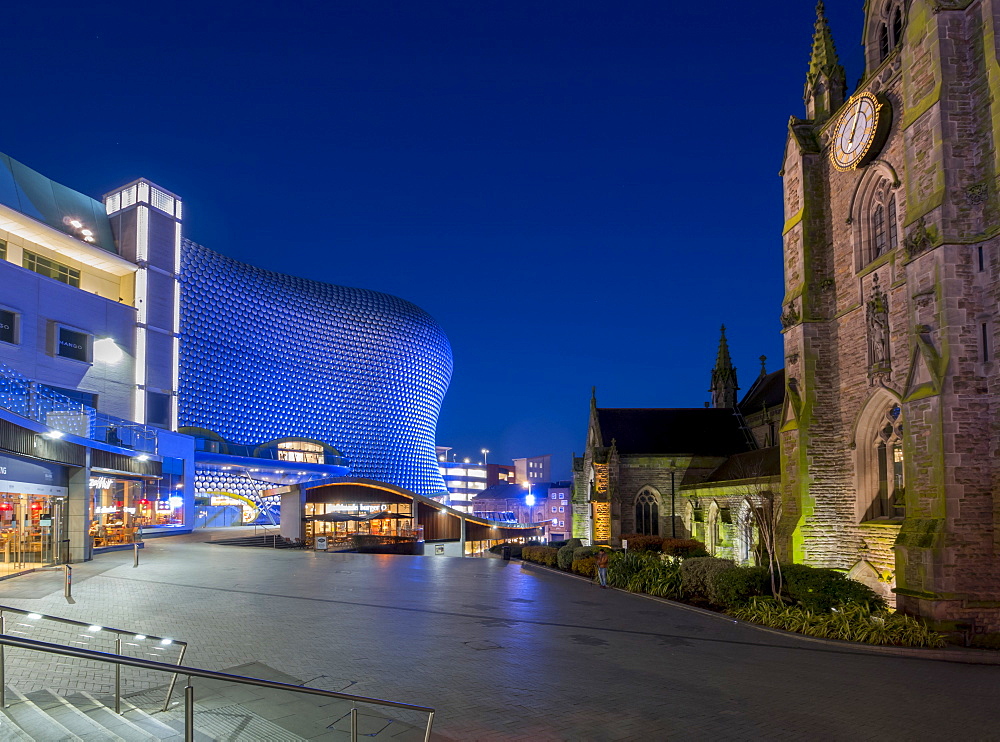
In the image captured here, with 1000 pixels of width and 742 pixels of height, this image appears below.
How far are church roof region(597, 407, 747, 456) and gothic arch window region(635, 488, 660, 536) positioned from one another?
8.96 ft

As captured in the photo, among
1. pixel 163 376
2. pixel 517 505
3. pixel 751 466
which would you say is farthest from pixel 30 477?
pixel 517 505

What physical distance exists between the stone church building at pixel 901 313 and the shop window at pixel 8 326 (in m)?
43.4

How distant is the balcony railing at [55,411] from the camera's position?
2128 centimetres

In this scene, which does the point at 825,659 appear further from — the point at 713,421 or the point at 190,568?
the point at 713,421

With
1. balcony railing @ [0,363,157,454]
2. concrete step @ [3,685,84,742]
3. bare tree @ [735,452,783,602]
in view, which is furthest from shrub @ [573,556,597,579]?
concrete step @ [3,685,84,742]

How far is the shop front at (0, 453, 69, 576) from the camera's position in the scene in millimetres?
21141

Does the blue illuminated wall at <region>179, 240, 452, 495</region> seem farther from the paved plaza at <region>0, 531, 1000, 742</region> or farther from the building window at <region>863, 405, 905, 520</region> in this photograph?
the building window at <region>863, 405, 905, 520</region>

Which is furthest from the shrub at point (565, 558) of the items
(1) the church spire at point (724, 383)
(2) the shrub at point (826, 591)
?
(1) the church spire at point (724, 383)

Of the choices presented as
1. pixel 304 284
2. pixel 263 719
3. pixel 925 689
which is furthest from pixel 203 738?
pixel 304 284

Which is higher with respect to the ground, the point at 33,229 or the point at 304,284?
the point at 304,284

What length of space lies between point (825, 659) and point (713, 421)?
119 ft

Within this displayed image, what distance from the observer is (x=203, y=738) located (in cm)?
669

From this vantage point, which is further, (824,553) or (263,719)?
(824,553)

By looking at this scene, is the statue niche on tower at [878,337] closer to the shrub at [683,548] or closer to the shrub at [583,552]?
the shrub at [583,552]
